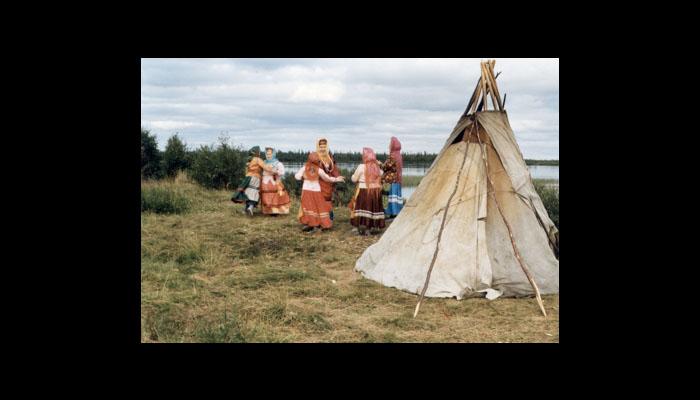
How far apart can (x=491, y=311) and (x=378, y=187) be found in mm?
4219

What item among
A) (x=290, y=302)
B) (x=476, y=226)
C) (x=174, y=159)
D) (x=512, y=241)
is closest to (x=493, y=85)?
(x=476, y=226)

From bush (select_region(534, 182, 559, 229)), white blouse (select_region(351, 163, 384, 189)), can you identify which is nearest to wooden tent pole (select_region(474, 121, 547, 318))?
white blouse (select_region(351, 163, 384, 189))

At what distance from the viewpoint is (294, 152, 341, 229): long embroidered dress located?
983cm

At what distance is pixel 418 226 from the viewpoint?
21.7 ft

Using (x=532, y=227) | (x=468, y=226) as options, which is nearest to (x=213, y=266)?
(x=468, y=226)

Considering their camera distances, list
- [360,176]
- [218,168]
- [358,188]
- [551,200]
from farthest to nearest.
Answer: [218,168] → [551,200] → [358,188] → [360,176]

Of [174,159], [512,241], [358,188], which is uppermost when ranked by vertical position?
[174,159]

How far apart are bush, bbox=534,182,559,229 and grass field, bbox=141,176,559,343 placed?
4637mm

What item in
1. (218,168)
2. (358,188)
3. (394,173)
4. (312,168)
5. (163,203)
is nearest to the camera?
(358,188)

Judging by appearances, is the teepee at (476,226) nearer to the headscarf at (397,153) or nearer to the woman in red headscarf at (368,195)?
the woman in red headscarf at (368,195)

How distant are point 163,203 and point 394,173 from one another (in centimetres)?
557

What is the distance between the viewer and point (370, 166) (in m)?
9.25

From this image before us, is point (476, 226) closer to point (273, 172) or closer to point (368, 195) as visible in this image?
point (368, 195)

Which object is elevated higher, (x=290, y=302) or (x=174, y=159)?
(x=174, y=159)
